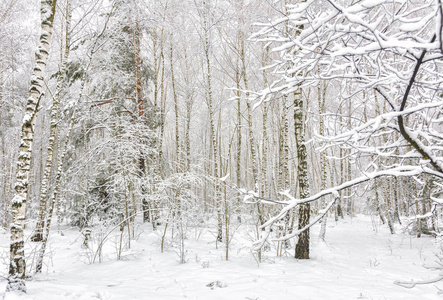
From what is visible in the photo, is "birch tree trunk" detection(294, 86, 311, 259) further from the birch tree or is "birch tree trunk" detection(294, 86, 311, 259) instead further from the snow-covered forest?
the birch tree

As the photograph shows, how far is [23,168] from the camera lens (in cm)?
394

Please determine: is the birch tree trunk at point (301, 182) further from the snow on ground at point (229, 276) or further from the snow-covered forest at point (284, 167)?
the snow on ground at point (229, 276)

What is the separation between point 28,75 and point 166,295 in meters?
15.9

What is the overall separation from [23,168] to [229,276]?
413 centimetres

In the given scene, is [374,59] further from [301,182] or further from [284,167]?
[284,167]

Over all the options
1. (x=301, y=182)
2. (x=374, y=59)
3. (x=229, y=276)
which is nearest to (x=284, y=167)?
(x=301, y=182)

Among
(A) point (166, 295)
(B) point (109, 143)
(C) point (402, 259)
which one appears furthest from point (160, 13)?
(C) point (402, 259)

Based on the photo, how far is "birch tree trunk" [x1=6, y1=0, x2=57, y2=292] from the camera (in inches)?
148

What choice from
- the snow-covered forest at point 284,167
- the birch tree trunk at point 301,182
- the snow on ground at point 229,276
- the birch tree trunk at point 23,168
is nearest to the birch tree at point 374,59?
the snow-covered forest at point 284,167

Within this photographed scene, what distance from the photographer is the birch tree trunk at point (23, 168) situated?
148 inches

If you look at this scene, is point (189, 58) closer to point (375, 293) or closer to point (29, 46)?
point (29, 46)

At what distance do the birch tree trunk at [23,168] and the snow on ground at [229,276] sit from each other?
0.36m

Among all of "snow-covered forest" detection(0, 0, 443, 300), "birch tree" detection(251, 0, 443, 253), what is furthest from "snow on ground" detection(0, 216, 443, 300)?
"birch tree" detection(251, 0, 443, 253)

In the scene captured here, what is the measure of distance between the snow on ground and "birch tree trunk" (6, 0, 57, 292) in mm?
361
